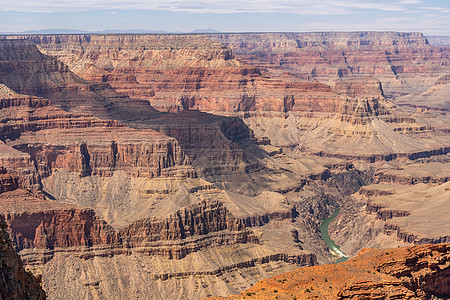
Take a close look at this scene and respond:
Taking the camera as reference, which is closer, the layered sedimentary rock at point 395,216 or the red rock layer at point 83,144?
the layered sedimentary rock at point 395,216

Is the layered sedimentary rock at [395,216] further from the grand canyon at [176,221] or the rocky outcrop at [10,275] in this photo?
the rocky outcrop at [10,275]

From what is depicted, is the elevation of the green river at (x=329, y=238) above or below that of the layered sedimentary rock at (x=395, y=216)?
below

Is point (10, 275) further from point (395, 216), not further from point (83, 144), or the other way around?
point (395, 216)

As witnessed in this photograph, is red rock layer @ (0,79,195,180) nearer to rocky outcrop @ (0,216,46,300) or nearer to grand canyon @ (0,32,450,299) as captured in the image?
grand canyon @ (0,32,450,299)

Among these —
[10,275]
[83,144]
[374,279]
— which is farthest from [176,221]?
[10,275]

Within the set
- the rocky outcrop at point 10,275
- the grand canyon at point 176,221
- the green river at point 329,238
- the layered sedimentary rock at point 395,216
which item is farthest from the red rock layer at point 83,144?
the rocky outcrop at point 10,275

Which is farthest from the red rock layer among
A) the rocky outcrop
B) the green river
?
the rocky outcrop
